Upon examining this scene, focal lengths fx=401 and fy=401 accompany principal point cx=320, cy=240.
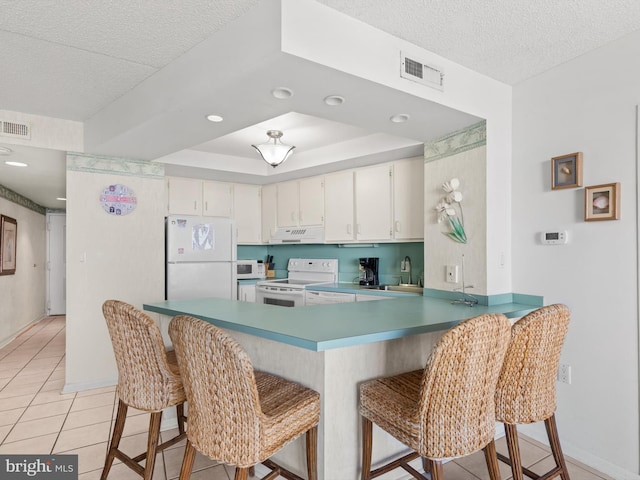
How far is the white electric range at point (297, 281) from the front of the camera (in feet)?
15.0

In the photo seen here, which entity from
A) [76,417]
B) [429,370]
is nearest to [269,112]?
[429,370]

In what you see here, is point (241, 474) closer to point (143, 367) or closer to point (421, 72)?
point (143, 367)

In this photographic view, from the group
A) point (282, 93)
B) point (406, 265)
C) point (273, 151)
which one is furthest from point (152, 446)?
point (406, 265)

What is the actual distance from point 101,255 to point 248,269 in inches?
73.6

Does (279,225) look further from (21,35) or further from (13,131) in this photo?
(21,35)

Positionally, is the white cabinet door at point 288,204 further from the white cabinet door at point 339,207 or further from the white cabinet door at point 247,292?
the white cabinet door at point 247,292

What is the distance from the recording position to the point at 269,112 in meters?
2.49

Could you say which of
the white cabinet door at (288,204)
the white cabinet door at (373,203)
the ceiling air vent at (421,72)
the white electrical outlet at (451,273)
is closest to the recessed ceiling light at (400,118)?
the ceiling air vent at (421,72)

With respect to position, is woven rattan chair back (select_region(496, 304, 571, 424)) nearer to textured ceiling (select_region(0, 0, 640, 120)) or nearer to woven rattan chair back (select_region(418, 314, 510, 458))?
woven rattan chair back (select_region(418, 314, 510, 458))

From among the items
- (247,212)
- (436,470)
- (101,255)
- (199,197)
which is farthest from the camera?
(247,212)

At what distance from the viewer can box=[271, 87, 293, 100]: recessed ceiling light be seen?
2123 millimetres

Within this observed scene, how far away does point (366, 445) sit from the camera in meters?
1.75

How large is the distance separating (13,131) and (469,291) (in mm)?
3772

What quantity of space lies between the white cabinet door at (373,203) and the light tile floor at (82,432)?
7.01ft
